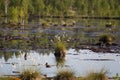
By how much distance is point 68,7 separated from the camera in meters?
162

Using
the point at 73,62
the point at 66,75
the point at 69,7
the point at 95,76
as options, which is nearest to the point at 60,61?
the point at 73,62

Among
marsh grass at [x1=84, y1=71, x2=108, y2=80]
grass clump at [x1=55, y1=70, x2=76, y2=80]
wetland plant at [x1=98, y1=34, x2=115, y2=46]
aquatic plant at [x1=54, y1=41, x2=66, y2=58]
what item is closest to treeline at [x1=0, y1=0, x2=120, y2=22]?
wetland plant at [x1=98, y1=34, x2=115, y2=46]

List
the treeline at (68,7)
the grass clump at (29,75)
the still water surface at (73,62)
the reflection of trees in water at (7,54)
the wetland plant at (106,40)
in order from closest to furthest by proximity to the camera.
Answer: the grass clump at (29,75) → the still water surface at (73,62) → the reflection of trees in water at (7,54) → the wetland plant at (106,40) → the treeline at (68,7)

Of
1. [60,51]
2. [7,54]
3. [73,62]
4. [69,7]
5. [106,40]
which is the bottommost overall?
[69,7]

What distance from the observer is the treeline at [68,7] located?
135400 millimetres

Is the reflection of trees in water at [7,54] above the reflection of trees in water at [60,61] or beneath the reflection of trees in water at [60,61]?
beneath

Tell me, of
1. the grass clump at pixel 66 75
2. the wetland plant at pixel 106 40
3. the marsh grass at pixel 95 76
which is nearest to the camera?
the marsh grass at pixel 95 76

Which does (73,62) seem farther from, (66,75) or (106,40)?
(106,40)

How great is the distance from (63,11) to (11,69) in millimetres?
123091

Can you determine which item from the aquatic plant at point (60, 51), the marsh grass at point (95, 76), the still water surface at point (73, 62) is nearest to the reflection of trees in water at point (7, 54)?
the still water surface at point (73, 62)

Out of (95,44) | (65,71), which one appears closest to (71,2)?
(95,44)

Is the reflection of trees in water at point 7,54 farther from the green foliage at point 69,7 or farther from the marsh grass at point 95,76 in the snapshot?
the green foliage at point 69,7

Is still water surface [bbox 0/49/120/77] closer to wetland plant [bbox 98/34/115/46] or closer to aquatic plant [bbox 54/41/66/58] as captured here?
aquatic plant [bbox 54/41/66/58]

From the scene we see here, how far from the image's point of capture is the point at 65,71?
2198cm
